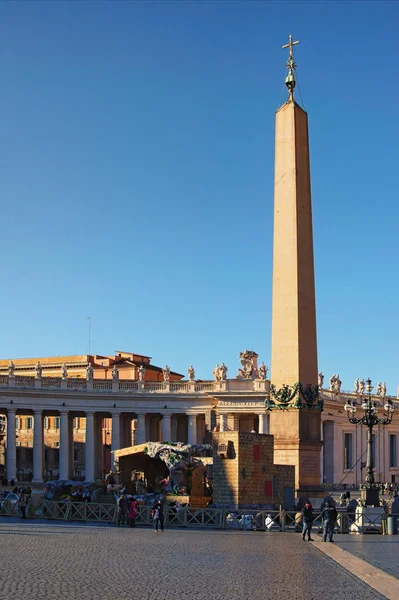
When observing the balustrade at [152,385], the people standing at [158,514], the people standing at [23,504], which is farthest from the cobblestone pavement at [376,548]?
the balustrade at [152,385]

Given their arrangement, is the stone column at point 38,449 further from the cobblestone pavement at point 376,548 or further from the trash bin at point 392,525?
the cobblestone pavement at point 376,548

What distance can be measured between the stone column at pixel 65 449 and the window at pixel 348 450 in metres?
20.4

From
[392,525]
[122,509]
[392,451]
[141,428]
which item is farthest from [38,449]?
[392,525]

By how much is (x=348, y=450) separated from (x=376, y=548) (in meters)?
54.9

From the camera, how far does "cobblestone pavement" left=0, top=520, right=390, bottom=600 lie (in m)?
14.3

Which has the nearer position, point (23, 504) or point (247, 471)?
point (247, 471)

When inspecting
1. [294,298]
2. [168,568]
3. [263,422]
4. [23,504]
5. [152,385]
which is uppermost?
[294,298]

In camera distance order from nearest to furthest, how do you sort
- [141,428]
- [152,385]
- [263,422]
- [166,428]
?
[263,422]
[141,428]
[166,428]
[152,385]

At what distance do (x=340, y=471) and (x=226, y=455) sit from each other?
44.6 m

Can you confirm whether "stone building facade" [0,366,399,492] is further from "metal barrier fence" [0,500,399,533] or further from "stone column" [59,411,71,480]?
"metal barrier fence" [0,500,399,533]

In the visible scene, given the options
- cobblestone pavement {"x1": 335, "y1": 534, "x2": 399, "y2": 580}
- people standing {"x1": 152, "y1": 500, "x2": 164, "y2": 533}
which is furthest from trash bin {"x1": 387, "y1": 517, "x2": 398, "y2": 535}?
people standing {"x1": 152, "y1": 500, "x2": 164, "y2": 533}

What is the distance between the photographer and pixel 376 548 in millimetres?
22234

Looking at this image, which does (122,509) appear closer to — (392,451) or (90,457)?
(90,457)

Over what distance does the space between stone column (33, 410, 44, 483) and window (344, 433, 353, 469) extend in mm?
22476
